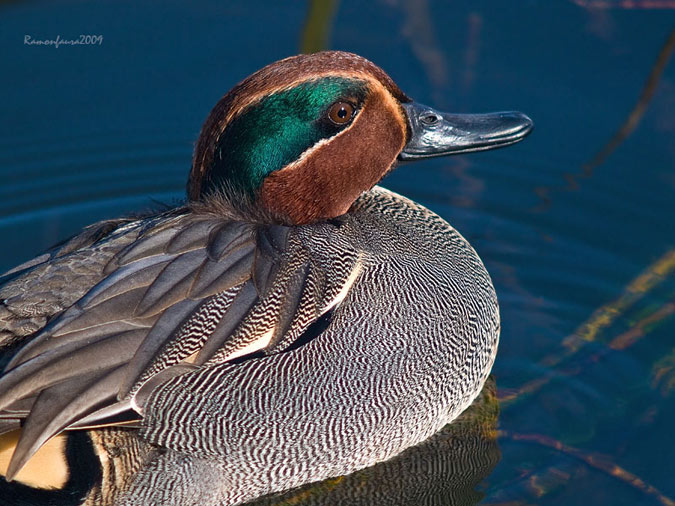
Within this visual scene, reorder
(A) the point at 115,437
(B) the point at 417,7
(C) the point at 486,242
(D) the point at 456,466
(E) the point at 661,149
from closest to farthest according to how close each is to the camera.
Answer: (A) the point at 115,437 < (D) the point at 456,466 < (C) the point at 486,242 < (E) the point at 661,149 < (B) the point at 417,7

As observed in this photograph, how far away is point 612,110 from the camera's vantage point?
6.31m

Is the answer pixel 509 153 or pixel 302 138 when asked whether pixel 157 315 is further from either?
pixel 509 153

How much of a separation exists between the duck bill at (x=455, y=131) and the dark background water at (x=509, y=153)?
100 cm

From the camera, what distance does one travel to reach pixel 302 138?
166 inches

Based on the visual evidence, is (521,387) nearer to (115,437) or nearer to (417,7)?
(115,437)

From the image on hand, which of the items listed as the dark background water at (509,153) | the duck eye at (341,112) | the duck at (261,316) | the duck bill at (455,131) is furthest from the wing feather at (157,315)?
the dark background water at (509,153)

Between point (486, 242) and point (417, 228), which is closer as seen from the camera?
point (417, 228)

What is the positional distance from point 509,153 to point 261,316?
9.03 feet

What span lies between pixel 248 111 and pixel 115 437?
129 centimetres

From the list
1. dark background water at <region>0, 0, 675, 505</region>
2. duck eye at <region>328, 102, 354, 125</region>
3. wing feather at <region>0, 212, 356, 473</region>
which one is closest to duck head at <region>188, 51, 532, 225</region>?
duck eye at <region>328, 102, 354, 125</region>

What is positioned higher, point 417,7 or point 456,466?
point 417,7

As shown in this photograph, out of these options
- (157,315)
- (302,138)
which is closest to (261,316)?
(157,315)

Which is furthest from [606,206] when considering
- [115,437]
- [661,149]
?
[115,437]

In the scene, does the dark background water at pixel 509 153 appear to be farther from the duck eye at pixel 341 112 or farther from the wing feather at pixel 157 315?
the duck eye at pixel 341 112
